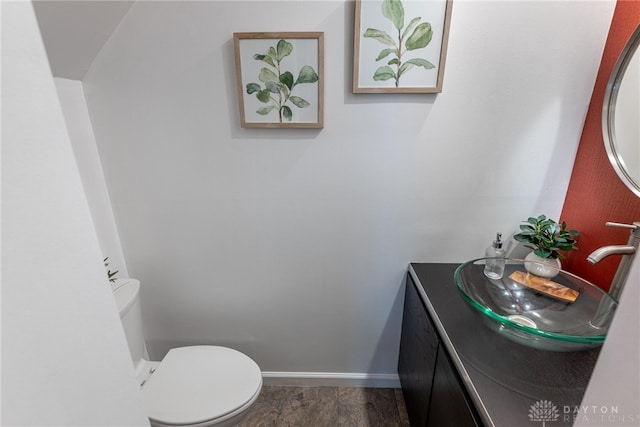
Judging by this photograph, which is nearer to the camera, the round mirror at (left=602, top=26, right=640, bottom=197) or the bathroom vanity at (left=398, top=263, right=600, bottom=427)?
the bathroom vanity at (left=398, top=263, right=600, bottom=427)

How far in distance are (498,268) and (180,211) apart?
4.76 ft

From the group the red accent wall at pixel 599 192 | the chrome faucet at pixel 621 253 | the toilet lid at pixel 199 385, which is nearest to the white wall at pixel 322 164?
the red accent wall at pixel 599 192

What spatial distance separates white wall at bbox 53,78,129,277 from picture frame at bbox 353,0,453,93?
3.64 feet

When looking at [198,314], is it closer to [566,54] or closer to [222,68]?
[222,68]

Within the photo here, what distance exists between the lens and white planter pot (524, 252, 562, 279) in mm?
1167

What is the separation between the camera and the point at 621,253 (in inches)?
33.9

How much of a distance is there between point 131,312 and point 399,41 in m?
1.56

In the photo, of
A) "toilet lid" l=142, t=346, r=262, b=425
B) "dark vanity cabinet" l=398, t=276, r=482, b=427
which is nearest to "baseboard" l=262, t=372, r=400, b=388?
"dark vanity cabinet" l=398, t=276, r=482, b=427

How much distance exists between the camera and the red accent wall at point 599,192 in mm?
1007

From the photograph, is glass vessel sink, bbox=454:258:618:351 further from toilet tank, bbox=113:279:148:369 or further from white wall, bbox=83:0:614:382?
toilet tank, bbox=113:279:148:369

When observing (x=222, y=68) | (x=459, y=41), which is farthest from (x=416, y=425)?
(x=222, y=68)

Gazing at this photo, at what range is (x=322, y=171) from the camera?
128 cm

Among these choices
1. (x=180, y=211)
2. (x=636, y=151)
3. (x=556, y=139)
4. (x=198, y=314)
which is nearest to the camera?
(x=636, y=151)

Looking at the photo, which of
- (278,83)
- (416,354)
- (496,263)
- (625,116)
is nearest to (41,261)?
(278,83)
